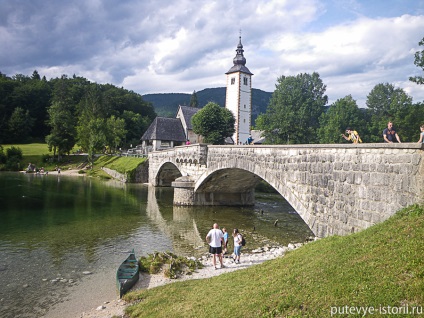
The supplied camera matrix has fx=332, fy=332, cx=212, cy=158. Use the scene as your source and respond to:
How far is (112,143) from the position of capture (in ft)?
237

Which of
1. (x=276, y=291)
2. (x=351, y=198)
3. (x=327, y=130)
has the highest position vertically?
(x=327, y=130)

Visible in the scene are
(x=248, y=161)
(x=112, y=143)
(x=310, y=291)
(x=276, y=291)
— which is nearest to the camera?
(x=310, y=291)

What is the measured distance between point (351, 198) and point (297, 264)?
4341 mm

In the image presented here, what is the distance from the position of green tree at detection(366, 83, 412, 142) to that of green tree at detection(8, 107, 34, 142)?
81.9m

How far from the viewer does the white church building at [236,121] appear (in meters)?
65.1

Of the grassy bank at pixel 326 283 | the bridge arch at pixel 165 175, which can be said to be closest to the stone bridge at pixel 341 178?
the grassy bank at pixel 326 283

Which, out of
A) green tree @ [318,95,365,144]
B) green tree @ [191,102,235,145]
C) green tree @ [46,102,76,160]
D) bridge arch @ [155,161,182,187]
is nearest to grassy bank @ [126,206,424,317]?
bridge arch @ [155,161,182,187]

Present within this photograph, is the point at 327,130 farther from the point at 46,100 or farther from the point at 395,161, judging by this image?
the point at 46,100

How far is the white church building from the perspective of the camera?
65125mm

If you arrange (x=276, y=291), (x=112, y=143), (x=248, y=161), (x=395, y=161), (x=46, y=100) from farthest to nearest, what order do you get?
1. (x=46, y=100)
2. (x=112, y=143)
3. (x=248, y=161)
4. (x=395, y=161)
5. (x=276, y=291)

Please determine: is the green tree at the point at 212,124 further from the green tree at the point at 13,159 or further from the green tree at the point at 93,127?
the green tree at the point at 13,159

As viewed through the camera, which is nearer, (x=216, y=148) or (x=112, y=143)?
(x=216, y=148)

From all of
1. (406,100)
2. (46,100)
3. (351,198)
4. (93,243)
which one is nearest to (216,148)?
(93,243)

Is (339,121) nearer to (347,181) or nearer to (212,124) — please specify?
(212,124)
